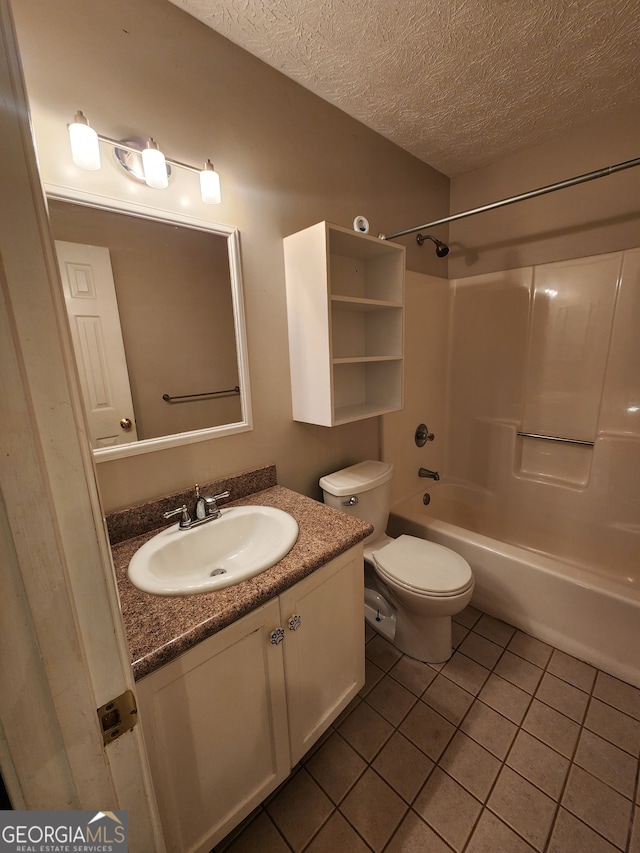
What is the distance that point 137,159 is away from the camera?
1059 millimetres

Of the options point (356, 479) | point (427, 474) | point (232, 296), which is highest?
point (232, 296)

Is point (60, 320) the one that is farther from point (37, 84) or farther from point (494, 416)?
point (494, 416)

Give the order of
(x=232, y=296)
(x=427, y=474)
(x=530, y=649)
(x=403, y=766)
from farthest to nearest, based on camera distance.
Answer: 1. (x=427, y=474)
2. (x=530, y=649)
3. (x=232, y=296)
4. (x=403, y=766)

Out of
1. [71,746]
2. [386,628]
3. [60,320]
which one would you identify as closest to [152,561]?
[71,746]

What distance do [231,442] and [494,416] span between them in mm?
1805

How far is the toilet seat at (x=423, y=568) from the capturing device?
1424mm

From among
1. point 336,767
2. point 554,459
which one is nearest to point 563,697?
point 336,767

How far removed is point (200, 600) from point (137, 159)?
1.28 m

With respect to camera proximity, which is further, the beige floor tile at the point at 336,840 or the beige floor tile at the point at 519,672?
the beige floor tile at the point at 519,672

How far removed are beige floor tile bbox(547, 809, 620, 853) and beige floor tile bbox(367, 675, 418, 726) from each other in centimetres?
51

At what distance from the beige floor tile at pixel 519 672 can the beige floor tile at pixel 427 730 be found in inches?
14.8

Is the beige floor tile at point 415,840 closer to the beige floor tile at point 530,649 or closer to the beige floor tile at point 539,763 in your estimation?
the beige floor tile at point 539,763

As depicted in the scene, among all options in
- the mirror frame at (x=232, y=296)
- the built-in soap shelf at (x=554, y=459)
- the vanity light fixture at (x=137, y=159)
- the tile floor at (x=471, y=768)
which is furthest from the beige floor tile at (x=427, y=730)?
the vanity light fixture at (x=137, y=159)

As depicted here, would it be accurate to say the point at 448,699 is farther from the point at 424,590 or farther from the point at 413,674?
the point at 424,590
